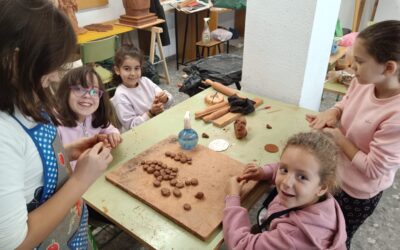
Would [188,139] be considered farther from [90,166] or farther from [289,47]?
[289,47]

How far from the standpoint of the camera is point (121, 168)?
1.26 metres

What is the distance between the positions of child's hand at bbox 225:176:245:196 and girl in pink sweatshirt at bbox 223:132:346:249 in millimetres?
70

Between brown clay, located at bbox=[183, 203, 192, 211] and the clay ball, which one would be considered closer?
brown clay, located at bbox=[183, 203, 192, 211]

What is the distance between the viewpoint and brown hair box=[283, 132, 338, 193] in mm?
942

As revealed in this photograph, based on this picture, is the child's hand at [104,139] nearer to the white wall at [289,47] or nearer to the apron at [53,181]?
the apron at [53,181]

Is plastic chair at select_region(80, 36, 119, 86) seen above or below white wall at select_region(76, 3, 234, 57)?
below

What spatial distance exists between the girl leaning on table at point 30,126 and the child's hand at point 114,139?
56 centimetres

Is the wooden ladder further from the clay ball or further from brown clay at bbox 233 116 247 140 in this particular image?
the clay ball

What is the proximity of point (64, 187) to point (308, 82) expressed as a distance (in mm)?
1513

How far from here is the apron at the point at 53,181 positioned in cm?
74

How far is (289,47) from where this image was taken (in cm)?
175

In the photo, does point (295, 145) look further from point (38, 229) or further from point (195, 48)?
point (195, 48)

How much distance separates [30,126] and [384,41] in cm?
114

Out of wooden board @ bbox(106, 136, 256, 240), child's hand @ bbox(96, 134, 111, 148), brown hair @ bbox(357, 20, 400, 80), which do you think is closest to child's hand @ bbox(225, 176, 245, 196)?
wooden board @ bbox(106, 136, 256, 240)
